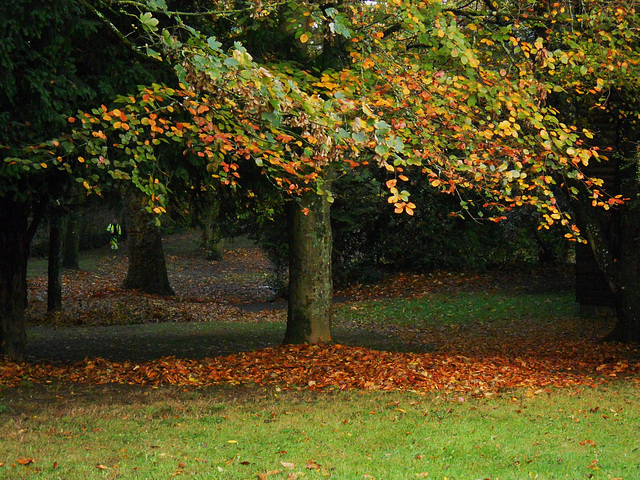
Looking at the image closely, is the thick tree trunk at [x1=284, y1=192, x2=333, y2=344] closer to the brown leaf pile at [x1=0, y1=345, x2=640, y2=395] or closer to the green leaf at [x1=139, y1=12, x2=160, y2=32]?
the brown leaf pile at [x1=0, y1=345, x2=640, y2=395]

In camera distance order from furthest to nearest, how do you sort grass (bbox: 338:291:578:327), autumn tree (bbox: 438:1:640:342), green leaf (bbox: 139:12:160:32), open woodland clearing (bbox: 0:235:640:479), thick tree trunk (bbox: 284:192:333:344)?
grass (bbox: 338:291:578:327) < thick tree trunk (bbox: 284:192:333:344) < autumn tree (bbox: 438:1:640:342) < green leaf (bbox: 139:12:160:32) < open woodland clearing (bbox: 0:235:640:479)

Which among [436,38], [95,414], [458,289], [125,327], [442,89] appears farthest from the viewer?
[458,289]

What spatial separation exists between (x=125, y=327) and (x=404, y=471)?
12634 millimetres

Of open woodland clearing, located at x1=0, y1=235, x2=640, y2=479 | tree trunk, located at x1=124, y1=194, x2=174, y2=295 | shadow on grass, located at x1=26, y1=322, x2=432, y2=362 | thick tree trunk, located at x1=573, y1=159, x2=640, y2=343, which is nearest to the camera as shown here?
open woodland clearing, located at x1=0, y1=235, x2=640, y2=479

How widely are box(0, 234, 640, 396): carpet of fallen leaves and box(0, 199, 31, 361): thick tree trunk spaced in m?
0.54

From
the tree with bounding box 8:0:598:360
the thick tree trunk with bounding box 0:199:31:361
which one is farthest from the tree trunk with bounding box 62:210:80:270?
the tree with bounding box 8:0:598:360

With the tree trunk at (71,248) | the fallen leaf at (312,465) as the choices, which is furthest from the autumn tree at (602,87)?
the tree trunk at (71,248)

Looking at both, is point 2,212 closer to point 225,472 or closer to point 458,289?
point 225,472

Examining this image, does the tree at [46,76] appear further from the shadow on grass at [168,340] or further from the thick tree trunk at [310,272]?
the shadow on grass at [168,340]

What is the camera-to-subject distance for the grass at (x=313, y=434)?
5602 mm

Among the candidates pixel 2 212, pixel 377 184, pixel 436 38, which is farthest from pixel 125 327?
pixel 436 38

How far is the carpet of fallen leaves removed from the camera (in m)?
9.35

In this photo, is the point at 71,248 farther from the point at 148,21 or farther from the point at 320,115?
the point at 320,115

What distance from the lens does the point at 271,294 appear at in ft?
80.2
